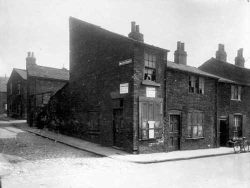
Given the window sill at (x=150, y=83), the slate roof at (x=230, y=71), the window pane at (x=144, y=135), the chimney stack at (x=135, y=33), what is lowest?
the window pane at (x=144, y=135)

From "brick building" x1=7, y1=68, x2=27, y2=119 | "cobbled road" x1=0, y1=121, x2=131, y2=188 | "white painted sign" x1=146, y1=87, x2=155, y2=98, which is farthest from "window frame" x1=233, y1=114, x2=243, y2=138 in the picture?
"brick building" x1=7, y1=68, x2=27, y2=119

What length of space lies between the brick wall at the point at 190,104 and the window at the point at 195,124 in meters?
0.36

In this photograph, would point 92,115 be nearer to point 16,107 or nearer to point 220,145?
point 220,145

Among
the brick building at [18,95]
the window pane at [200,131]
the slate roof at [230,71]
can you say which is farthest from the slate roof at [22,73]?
the slate roof at [230,71]

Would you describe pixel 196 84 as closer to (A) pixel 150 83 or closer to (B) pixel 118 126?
(A) pixel 150 83

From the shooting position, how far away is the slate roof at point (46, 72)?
2648cm

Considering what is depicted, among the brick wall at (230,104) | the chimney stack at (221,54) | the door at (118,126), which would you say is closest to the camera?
the door at (118,126)

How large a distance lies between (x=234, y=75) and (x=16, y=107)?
28942 millimetres

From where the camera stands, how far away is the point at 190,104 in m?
15.5

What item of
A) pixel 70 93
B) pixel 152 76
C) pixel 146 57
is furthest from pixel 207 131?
pixel 70 93

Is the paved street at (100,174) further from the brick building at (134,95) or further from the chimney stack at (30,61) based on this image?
the chimney stack at (30,61)

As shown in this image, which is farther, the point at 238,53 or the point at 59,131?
the point at 238,53

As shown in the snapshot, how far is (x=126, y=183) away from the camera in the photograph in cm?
684

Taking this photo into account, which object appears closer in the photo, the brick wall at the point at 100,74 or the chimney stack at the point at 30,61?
the brick wall at the point at 100,74
